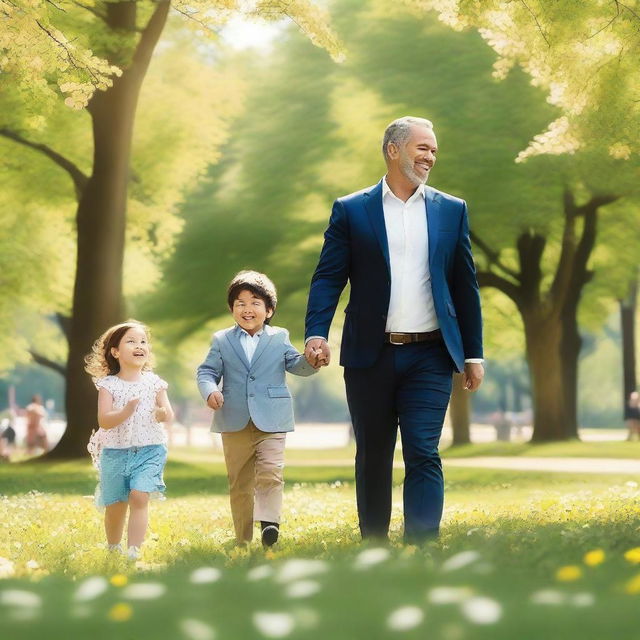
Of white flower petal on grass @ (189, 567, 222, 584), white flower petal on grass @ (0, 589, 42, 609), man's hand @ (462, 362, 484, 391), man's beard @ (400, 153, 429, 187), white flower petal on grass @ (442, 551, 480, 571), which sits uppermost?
man's beard @ (400, 153, 429, 187)

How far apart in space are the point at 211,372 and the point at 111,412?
67 centimetres

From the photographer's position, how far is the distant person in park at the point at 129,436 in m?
7.88

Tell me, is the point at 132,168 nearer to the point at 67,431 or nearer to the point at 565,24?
the point at 67,431

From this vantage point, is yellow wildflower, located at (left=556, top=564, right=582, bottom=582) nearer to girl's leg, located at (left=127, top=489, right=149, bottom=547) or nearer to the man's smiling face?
the man's smiling face

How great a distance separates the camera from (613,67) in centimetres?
1097

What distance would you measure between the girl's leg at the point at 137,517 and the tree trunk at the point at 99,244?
46.1 ft

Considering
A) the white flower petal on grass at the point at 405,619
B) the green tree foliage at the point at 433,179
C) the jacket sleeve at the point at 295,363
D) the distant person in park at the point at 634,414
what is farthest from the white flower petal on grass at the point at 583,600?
the distant person in park at the point at 634,414

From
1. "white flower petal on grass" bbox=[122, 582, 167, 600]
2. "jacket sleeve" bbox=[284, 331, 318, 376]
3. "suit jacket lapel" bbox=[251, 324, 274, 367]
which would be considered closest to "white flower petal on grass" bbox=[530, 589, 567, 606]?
"white flower petal on grass" bbox=[122, 582, 167, 600]

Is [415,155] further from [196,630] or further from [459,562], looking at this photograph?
[196,630]

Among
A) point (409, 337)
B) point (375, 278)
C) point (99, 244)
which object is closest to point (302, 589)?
point (409, 337)

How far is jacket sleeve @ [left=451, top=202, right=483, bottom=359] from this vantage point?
7145 mm

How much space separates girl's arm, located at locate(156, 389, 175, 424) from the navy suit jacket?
4.20 feet

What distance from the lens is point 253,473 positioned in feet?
26.6

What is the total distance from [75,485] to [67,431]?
442 cm
